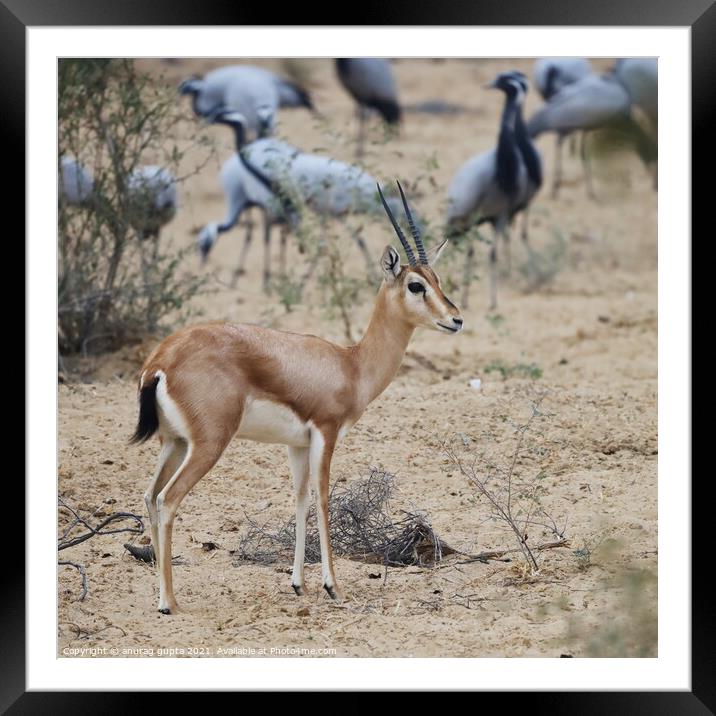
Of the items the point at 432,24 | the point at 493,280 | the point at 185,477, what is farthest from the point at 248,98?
the point at 185,477

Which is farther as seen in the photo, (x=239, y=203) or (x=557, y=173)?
(x=557, y=173)

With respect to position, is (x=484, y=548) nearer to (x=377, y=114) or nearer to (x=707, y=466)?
(x=707, y=466)

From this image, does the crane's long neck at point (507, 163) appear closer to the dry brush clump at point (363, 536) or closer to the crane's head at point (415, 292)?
the dry brush clump at point (363, 536)

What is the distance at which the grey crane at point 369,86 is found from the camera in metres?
14.9

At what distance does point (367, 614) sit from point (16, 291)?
6.27ft

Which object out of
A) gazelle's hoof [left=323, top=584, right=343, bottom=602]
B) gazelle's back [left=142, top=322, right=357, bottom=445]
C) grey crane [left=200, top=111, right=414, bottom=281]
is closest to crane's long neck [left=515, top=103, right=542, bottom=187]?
grey crane [left=200, top=111, right=414, bottom=281]

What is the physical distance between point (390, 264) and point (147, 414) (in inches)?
48.2

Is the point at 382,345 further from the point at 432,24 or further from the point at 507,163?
the point at 507,163

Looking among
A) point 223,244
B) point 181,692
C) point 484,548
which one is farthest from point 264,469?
point 223,244

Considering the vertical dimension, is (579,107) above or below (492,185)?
above

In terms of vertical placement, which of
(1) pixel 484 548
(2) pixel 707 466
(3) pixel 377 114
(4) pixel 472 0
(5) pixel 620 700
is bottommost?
(5) pixel 620 700

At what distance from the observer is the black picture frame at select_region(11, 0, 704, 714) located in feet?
16.7

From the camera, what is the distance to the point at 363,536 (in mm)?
6121

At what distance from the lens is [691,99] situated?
5.41 m
